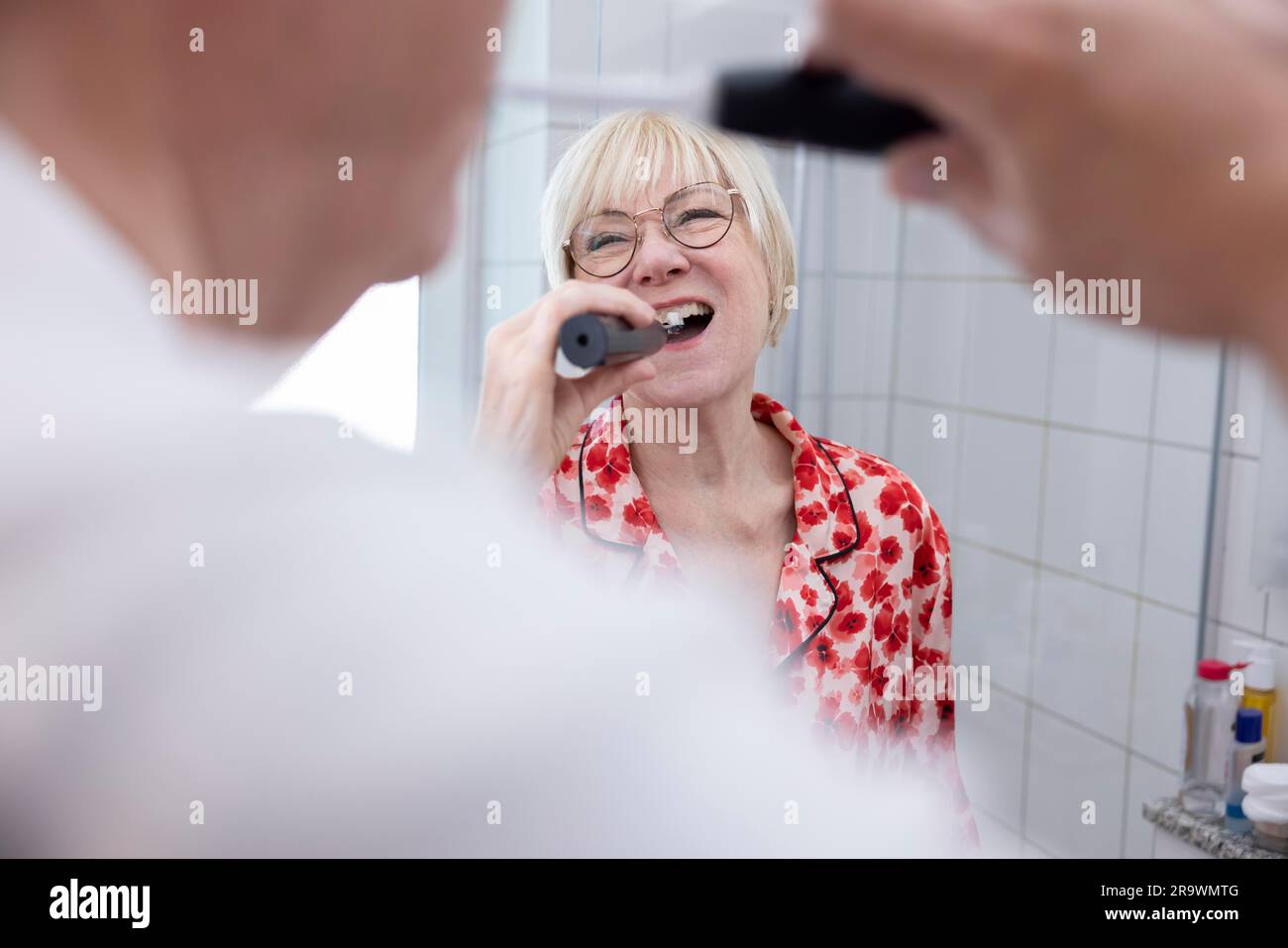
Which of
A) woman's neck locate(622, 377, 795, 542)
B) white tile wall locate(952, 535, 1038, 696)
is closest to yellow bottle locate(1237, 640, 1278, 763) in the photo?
white tile wall locate(952, 535, 1038, 696)

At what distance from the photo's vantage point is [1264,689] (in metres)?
1.01

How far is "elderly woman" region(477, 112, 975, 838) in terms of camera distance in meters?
0.88

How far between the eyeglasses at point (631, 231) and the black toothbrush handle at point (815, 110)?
0.68 m

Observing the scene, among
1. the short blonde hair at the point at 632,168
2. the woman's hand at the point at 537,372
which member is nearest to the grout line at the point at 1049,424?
the short blonde hair at the point at 632,168

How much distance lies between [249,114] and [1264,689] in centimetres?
107

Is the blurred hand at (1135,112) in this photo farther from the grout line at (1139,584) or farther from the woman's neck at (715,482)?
the grout line at (1139,584)

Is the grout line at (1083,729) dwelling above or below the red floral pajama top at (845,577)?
below

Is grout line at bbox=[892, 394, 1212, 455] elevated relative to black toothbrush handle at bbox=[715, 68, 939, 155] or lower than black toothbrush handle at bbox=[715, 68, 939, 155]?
lower

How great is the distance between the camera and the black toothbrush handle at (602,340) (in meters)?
0.61

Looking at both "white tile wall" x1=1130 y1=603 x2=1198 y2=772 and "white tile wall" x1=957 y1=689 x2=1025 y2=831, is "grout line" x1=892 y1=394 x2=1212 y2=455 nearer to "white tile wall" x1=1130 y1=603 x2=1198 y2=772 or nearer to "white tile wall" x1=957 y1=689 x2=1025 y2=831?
"white tile wall" x1=1130 y1=603 x2=1198 y2=772

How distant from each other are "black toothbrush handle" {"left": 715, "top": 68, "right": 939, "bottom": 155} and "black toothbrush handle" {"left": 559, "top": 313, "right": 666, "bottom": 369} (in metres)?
0.38

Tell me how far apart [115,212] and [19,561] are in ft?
0.19
